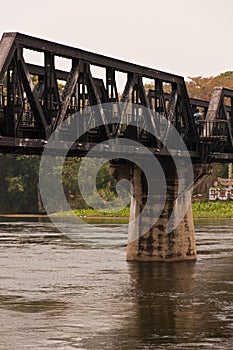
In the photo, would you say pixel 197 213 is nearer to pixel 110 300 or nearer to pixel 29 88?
pixel 110 300

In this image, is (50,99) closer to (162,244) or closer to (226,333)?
(226,333)

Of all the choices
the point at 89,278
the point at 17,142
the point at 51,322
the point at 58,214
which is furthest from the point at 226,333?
the point at 58,214

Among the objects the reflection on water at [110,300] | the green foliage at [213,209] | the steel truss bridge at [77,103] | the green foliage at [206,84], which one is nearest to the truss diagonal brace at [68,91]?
the steel truss bridge at [77,103]

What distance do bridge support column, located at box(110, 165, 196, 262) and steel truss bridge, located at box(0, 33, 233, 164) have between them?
2890 mm

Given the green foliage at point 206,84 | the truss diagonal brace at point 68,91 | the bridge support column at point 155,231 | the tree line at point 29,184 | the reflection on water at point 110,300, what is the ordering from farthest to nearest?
the green foliage at point 206,84 → the tree line at point 29,184 → the bridge support column at point 155,231 → the truss diagonal brace at point 68,91 → the reflection on water at point 110,300

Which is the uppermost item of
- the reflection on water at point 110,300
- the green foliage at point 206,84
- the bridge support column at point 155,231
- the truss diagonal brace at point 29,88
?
the green foliage at point 206,84

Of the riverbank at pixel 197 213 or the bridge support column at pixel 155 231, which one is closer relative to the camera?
the bridge support column at pixel 155 231

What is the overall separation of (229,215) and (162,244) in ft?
224

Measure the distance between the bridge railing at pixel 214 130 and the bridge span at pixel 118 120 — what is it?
0.20ft

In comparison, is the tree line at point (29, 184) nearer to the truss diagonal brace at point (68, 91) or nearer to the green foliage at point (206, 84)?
the green foliage at point (206, 84)

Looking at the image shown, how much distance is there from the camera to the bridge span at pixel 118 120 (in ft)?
129

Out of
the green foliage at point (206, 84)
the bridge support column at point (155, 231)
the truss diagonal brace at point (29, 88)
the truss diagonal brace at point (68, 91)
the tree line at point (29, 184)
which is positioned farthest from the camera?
the green foliage at point (206, 84)

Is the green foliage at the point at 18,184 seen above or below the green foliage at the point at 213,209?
above

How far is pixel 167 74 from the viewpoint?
54.5 m
